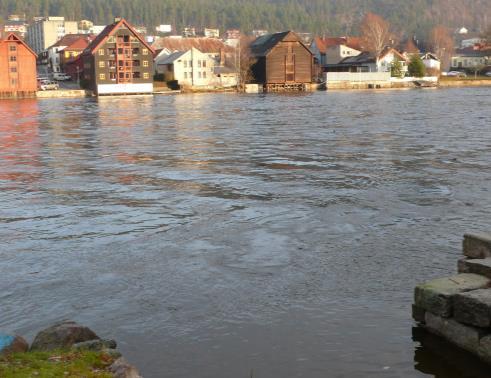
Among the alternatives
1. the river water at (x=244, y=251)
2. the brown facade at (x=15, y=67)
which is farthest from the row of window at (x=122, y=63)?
the river water at (x=244, y=251)

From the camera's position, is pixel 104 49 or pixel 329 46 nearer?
pixel 104 49

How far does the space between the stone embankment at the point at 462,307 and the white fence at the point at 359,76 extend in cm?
10467

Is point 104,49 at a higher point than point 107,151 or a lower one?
higher

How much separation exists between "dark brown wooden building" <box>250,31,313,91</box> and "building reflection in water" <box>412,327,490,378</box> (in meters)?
102

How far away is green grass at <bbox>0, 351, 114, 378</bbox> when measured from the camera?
18.8ft

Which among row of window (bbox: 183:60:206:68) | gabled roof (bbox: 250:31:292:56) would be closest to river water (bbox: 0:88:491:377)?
row of window (bbox: 183:60:206:68)

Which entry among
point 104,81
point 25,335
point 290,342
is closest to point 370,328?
point 290,342

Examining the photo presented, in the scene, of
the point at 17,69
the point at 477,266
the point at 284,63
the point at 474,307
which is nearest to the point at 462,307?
the point at 474,307

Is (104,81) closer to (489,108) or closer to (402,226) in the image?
(489,108)

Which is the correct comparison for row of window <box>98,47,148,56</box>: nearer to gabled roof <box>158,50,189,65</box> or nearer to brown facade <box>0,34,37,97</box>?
gabled roof <box>158,50,189,65</box>

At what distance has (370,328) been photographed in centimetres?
786

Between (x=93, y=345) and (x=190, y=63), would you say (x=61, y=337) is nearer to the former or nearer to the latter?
(x=93, y=345)

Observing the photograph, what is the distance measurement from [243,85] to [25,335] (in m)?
102

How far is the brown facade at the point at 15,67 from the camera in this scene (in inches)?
3526
